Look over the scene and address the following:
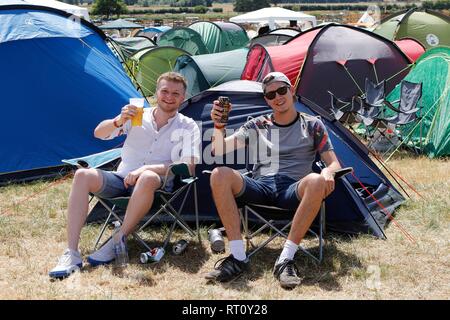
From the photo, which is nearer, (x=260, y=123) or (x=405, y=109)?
(x=260, y=123)

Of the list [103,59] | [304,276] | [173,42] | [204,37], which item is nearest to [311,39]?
[103,59]

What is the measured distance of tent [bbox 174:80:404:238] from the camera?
4.45m

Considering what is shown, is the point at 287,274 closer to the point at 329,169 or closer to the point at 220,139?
the point at 329,169

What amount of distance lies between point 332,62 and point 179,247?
5.90 metres

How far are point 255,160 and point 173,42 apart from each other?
15.1m

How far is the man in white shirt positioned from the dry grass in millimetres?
239

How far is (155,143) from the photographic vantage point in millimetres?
4125

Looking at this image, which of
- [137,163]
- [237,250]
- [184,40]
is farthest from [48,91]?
[184,40]

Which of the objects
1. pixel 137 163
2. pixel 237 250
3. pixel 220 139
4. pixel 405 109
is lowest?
pixel 405 109

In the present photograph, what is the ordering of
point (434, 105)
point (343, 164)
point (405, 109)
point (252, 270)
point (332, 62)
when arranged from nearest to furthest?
point (252, 270) < point (343, 164) < point (434, 105) < point (405, 109) < point (332, 62)

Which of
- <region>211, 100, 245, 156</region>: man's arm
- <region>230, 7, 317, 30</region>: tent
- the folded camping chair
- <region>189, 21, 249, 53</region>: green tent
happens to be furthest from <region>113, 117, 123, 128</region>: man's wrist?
<region>230, 7, 317, 30</region>: tent

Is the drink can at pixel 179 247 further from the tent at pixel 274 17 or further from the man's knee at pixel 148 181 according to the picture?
the tent at pixel 274 17

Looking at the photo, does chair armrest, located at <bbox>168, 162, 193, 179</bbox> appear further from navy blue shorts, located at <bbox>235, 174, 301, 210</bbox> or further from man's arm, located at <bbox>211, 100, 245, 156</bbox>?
navy blue shorts, located at <bbox>235, 174, 301, 210</bbox>

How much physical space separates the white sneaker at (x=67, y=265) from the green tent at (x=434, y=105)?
4.62 m
